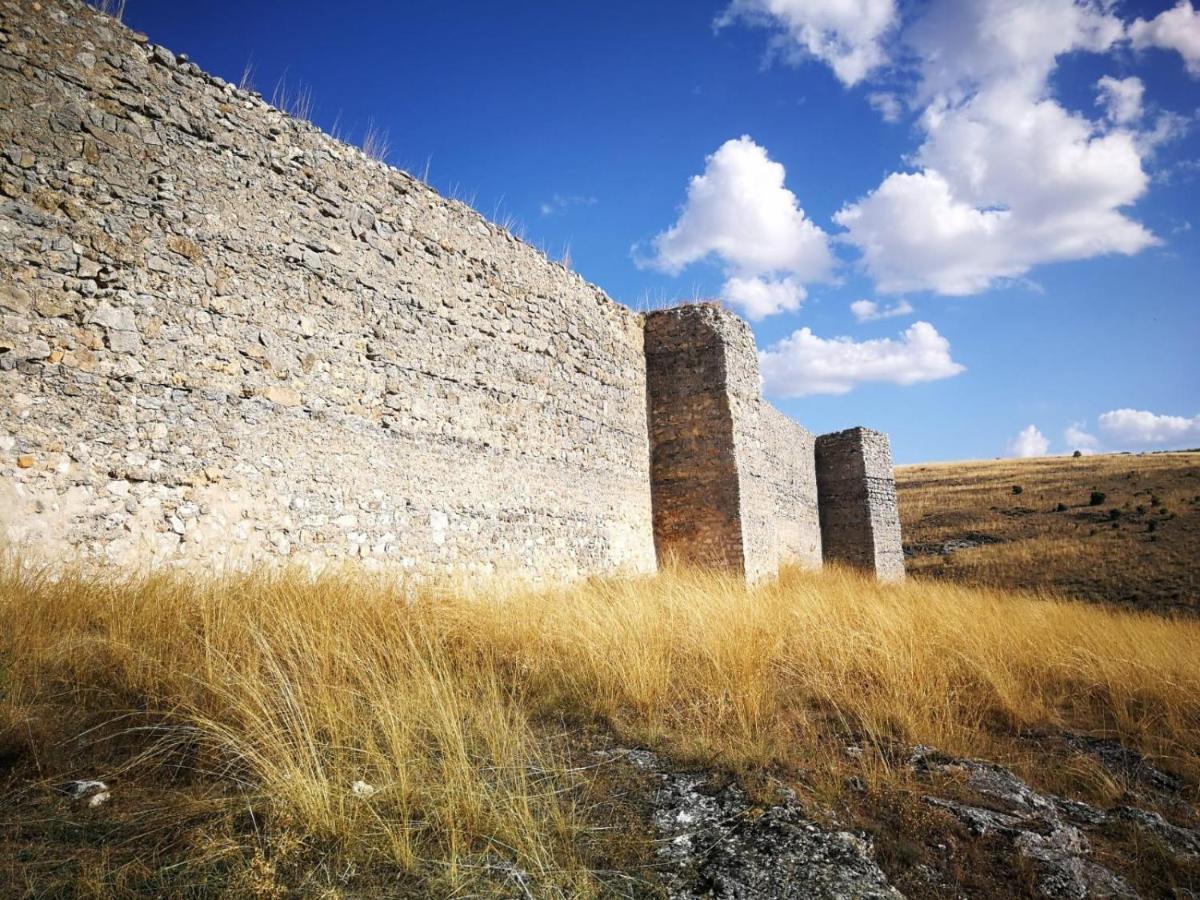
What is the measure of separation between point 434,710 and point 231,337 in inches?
149

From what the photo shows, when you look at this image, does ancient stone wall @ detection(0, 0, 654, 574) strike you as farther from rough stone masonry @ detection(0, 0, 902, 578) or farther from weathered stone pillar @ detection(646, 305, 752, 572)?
weathered stone pillar @ detection(646, 305, 752, 572)

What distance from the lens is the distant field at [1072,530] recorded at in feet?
64.5

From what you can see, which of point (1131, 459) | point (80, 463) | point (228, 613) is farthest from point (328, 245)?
point (1131, 459)

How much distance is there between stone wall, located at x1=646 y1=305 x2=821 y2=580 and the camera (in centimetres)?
1011

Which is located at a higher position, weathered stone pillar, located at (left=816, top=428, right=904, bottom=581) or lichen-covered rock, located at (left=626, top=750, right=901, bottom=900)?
weathered stone pillar, located at (left=816, top=428, right=904, bottom=581)

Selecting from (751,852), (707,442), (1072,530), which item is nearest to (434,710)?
(751,852)

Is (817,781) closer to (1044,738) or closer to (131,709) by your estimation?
(1044,738)

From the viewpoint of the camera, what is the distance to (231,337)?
5492 millimetres

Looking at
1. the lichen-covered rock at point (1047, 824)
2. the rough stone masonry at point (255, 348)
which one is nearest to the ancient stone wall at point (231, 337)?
the rough stone masonry at point (255, 348)

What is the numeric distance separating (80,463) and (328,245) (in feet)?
9.44

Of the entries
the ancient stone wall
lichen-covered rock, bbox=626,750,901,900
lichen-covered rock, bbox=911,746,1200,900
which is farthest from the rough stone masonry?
lichen-covered rock, bbox=911,746,1200,900

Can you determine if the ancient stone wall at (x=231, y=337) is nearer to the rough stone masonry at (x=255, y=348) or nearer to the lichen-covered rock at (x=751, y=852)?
the rough stone masonry at (x=255, y=348)

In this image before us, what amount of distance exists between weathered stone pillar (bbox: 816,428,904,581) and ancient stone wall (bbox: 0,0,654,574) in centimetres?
996

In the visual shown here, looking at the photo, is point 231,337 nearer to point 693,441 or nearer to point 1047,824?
point 1047,824
